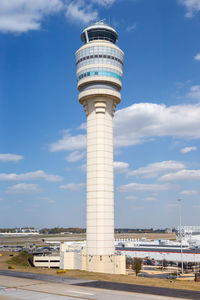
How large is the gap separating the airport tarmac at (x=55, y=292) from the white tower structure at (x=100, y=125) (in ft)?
78.5

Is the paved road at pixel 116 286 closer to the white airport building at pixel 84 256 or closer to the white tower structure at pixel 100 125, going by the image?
the white tower structure at pixel 100 125

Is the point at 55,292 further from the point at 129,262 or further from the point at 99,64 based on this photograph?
the point at 129,262

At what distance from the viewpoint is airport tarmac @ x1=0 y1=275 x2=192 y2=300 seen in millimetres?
31327

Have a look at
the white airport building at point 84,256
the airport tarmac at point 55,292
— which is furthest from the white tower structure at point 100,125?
the airport tarmac at point 55,292

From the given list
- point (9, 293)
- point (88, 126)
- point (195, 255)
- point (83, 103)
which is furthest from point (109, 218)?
point (195, 255)

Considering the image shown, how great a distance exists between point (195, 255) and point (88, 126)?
51.5 m

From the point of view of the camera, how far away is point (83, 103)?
70250 mm

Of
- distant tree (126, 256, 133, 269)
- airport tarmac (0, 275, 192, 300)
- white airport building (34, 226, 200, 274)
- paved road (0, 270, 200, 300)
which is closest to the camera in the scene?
airport tarmac (0, 275, 192, 300)

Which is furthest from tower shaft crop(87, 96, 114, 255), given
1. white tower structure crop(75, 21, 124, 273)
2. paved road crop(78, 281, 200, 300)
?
paved road crop(78, 281, 200, 300)

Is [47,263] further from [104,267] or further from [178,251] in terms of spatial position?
[178,251]

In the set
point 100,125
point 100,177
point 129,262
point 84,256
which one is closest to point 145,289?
point 84,256

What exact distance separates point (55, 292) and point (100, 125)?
39.1 m

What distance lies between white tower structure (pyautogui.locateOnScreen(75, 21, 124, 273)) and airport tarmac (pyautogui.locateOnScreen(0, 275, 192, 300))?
942 inches

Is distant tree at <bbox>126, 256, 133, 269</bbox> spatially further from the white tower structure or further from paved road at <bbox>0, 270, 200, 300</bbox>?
paved road at <bbox>0, 270, 200, 300</bbox>
